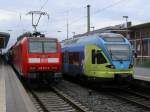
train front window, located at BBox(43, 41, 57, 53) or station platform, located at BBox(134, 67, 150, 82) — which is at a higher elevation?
train front window, located at BBox(43, 41, 57, 53)

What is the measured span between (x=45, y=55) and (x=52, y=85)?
3.41 metres

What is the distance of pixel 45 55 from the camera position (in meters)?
23.1

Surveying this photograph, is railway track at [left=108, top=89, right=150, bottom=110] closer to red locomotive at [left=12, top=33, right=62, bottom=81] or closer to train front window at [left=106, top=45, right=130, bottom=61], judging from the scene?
train front window at [left=106, top=45, right=130, bottom=61]

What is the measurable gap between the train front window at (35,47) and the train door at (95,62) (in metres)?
2.36

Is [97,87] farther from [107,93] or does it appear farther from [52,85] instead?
[52,85]

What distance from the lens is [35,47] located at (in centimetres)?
2328

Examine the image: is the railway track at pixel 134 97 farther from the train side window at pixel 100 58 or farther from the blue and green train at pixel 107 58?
the train side window at pixel 100 58

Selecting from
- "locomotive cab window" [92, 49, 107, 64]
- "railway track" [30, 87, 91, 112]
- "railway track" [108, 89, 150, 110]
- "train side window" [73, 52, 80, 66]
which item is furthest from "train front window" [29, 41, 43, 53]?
"railway track" [108, 89, 150, 110]

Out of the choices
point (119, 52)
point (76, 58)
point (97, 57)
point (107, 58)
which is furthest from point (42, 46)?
point (119, 52)

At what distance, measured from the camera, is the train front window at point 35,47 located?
23.1 metres

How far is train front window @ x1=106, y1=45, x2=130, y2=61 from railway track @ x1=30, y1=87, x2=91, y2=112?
10.4 feet

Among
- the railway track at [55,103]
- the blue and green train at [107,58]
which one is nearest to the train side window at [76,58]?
the blue and green train at [107,58]

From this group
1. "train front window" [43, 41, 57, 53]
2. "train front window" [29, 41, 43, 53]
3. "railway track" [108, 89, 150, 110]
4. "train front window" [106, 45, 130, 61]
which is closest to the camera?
"railway track" [108, 89, 150, 110]

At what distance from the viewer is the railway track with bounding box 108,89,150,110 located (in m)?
17.4
